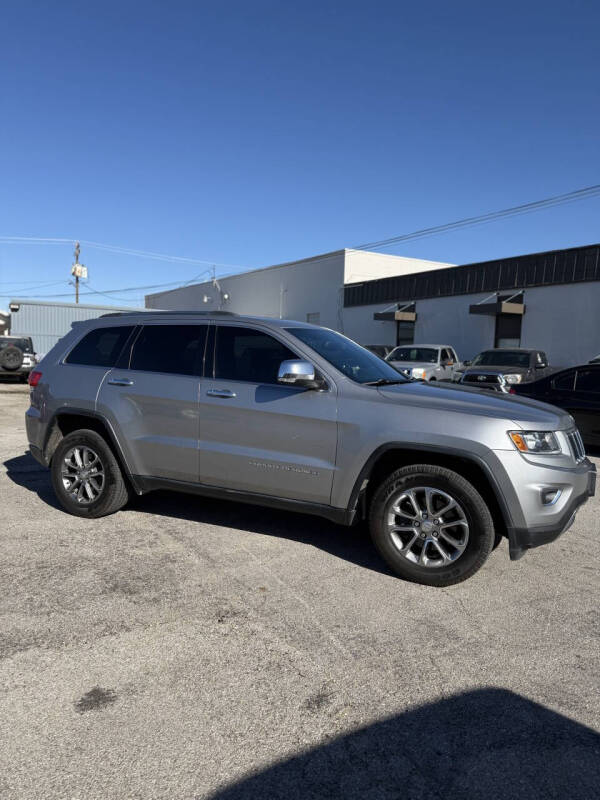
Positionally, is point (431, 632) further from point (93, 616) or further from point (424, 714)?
point (93, 616)

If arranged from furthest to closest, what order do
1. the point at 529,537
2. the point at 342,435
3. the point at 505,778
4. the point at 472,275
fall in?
the point at 472,275
the point at 342,435
the point at 529,537
the point at 505,778

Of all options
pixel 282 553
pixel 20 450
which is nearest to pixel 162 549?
pixel 282 553

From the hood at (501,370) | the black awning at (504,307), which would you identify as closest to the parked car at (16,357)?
the hood at (501,370)

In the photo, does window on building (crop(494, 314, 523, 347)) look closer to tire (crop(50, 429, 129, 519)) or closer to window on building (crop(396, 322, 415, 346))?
window on building (crop(396, 322, 415, 346))

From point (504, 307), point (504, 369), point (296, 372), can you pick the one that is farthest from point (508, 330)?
point (296, 372)

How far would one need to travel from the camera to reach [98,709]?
8.73 ft

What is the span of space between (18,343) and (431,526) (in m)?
21.8

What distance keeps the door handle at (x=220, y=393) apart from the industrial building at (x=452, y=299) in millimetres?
20586

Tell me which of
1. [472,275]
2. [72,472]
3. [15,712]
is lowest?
[15,712]

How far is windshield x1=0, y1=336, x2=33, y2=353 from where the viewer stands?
22.2 m

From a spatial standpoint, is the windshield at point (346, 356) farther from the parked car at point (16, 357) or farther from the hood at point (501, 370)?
the parked car at point (16, 357)

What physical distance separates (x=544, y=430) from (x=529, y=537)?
0.71 m

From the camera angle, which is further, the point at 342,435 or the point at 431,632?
the point at 342,435

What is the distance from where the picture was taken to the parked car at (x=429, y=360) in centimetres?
1936
